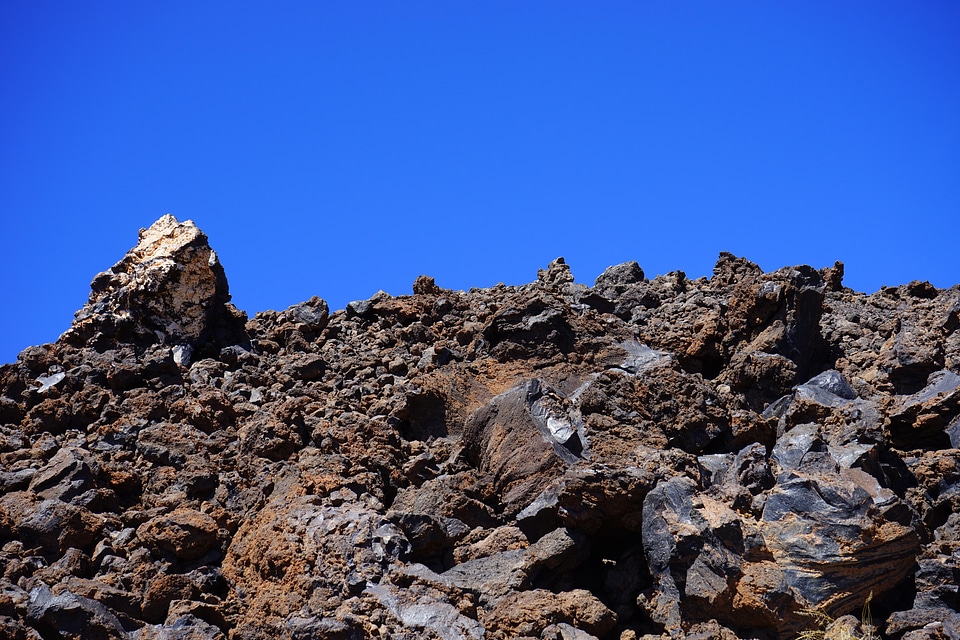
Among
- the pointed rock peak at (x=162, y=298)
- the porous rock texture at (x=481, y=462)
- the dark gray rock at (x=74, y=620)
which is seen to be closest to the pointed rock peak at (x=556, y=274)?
the porous rock texture at (x=481, y=462)

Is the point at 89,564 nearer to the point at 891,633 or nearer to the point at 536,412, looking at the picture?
the point at 536,412

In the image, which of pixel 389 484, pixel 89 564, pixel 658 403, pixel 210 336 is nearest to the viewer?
pixel 89 564

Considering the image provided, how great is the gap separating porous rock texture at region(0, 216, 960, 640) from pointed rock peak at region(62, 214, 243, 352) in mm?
37

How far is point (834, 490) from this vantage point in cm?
935

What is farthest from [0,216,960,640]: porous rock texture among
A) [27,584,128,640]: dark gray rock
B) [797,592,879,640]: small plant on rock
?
[797,592,879,640]: small plant on rock

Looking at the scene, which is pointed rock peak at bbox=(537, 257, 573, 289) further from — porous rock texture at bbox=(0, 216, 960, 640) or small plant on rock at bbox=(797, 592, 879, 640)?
small plant on rock at bbox=(797, 592, 879, 640)

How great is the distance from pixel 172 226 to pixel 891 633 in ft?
31.6

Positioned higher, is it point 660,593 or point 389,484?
point 389,484

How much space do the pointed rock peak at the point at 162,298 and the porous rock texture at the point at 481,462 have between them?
0.12ft

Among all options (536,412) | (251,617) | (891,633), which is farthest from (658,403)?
(251,617)

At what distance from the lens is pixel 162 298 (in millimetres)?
13578

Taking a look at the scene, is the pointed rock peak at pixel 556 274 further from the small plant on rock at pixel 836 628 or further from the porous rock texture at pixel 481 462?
the small plant on rock at pixel 836 628

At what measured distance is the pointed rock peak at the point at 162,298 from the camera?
13.4 m

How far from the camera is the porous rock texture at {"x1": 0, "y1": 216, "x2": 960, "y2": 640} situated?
9055mm
